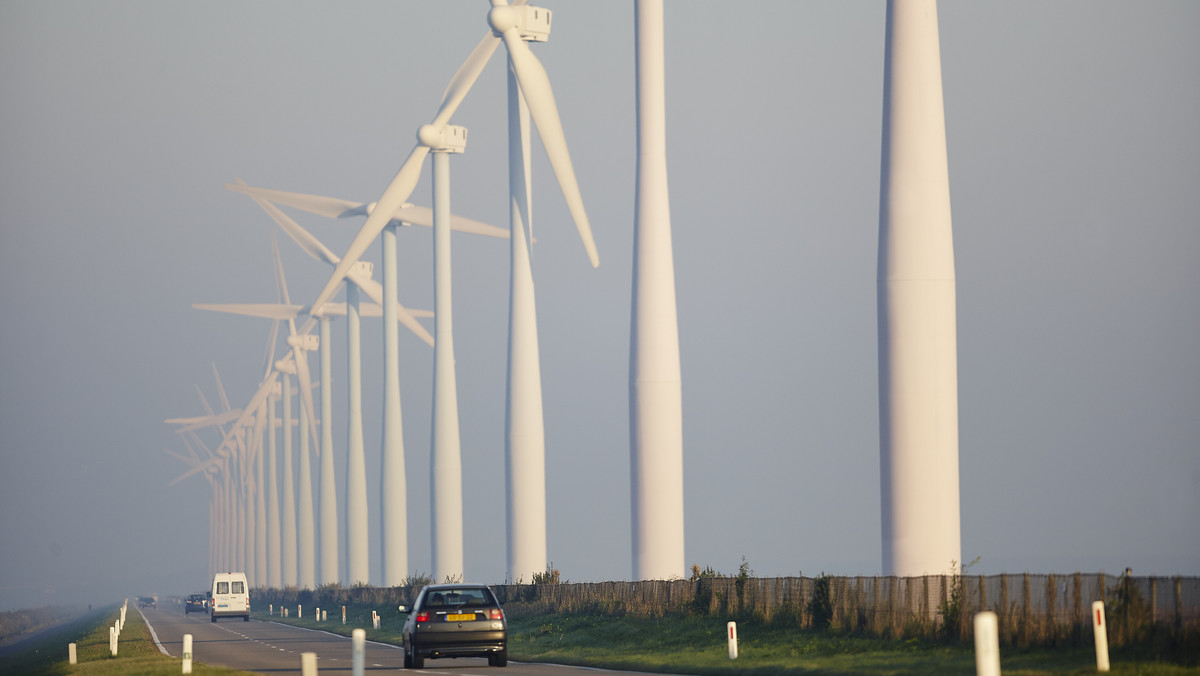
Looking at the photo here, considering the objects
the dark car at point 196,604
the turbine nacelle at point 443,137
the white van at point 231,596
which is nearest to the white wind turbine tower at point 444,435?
the turbine nacelle at point 443,137

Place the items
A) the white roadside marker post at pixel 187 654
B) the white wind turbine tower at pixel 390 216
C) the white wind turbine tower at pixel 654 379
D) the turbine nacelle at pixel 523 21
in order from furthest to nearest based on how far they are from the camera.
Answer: the white wind turbine tower at pixel 390 216, the turbine nacelle at pixel 523 21, the white wind turbine tower at pixel 654 379, the white roadside marker post at pixel 187 654

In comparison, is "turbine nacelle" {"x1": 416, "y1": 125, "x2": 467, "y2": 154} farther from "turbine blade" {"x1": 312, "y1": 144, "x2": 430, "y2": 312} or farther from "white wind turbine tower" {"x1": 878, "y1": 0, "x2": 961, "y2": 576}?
"white wind turbine tower" {"x1": 878, "y1": 0, "x2": 961, "y2": 576}

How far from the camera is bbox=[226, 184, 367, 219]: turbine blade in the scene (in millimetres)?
82875

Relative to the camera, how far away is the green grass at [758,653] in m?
25.5

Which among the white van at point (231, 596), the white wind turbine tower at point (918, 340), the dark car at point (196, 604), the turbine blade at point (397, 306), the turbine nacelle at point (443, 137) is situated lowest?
the dark car at point (196, 604)

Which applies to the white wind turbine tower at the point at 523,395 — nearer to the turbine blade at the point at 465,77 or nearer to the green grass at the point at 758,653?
the turbine blade at the point at 465,77

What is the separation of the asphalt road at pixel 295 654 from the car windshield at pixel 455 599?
4.81ft

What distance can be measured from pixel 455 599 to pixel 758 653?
288 inches

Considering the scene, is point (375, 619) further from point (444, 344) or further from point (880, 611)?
point (880, 611)

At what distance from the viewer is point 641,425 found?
53.4 m

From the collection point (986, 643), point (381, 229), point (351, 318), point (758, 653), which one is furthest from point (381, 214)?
point (986, 643)

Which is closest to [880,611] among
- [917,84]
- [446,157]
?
[917,84]

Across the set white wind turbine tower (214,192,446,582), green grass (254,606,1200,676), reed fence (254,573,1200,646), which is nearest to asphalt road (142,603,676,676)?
green grass (254,606,1200,676)

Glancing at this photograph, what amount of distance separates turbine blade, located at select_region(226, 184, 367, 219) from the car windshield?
4709cm
